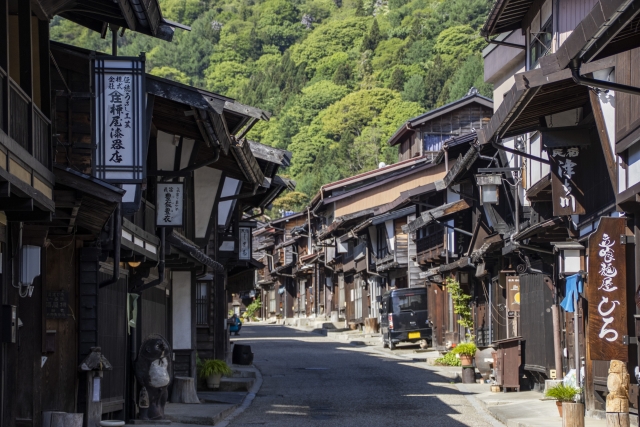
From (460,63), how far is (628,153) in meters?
118

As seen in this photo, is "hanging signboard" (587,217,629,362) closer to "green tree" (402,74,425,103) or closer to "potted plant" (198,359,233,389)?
"potted plant" (198,359,233,389)

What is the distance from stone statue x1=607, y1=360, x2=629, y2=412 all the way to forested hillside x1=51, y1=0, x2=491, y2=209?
90.0 meters

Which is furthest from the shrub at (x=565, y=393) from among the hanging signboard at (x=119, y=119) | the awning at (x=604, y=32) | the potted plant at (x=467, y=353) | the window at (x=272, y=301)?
the window at (x=272, y=301)

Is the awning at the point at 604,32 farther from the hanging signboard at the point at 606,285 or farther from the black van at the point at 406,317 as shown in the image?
the black van at the point at 406,317

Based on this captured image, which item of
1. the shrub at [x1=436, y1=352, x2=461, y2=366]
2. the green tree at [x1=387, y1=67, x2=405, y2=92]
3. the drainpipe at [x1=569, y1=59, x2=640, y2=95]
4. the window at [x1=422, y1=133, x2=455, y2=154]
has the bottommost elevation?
the shrub at [x1=436, y1=352, x2=461, y2=366]

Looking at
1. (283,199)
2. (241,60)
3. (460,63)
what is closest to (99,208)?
(283,199)

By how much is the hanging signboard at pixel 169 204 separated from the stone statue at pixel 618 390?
8946 millimetres

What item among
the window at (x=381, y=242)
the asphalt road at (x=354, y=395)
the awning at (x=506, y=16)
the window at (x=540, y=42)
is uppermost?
the awning at (x=506, y=16)

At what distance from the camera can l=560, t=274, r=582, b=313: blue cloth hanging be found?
1867 cm

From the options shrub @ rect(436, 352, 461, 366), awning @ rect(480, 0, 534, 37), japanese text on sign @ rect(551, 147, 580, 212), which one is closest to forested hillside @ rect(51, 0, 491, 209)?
shrub @ rect(436, 352, 461, 366)

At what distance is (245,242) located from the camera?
3362cm

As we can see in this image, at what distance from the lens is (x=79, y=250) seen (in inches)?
582

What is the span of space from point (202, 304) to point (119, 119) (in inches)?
A: 670

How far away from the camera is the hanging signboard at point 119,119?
13469mm
